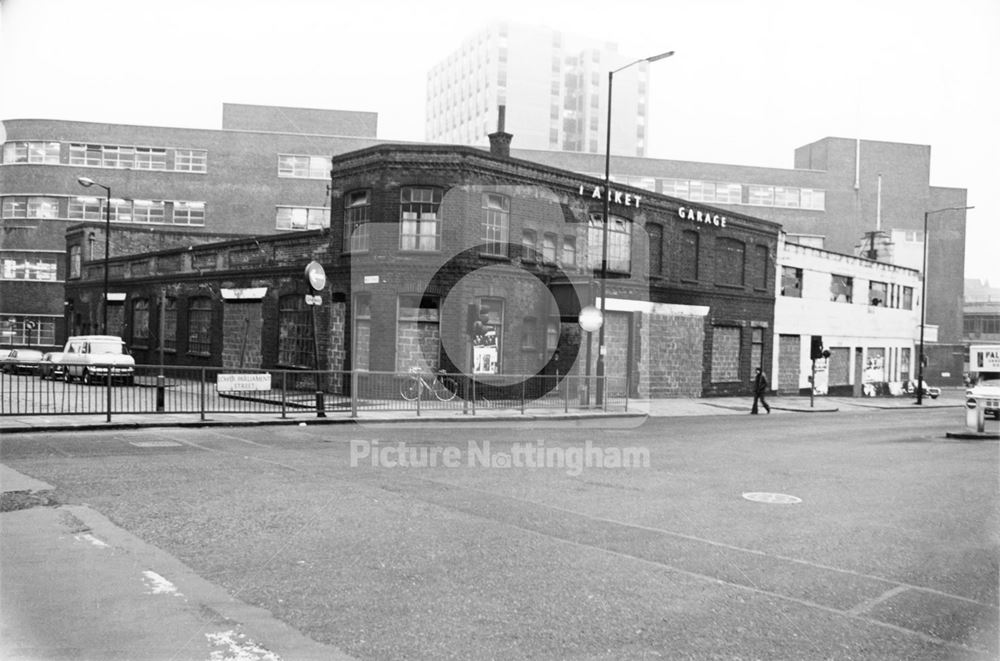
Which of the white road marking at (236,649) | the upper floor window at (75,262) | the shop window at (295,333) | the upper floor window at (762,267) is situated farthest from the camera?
the upper floor window at (75,262)

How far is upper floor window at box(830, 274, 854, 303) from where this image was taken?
4016cm

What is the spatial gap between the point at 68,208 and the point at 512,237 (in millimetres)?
42074

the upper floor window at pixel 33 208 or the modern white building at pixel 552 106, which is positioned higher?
the modern white building at pixel 552 106

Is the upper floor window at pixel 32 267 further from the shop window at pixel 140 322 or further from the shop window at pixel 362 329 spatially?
the shop window at pixel 362 329

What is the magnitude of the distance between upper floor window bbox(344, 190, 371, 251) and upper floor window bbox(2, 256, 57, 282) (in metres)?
38.3

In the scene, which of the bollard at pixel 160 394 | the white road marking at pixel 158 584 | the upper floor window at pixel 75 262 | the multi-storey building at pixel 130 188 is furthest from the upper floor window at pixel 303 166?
the white road marking at pixel 158 584

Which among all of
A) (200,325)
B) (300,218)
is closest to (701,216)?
(200,325)

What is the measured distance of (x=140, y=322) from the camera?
37625 mm

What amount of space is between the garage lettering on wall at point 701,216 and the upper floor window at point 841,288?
9.80 meters

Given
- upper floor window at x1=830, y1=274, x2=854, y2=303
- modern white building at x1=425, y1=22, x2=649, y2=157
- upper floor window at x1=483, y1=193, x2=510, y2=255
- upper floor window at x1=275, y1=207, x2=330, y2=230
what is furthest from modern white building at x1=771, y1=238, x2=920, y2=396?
modern white building at x1=425, y1=22, x2=649, y2=157

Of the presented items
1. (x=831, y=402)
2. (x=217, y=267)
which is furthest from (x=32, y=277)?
(x=831, y=402)

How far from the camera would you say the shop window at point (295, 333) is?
27.1 m

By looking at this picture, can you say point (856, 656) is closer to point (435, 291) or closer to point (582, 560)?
point (582, 560)

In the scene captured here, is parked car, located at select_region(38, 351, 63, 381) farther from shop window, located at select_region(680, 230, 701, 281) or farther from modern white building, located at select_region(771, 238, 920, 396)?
modern white building, located at select_region(771, 238, 920, 396)
